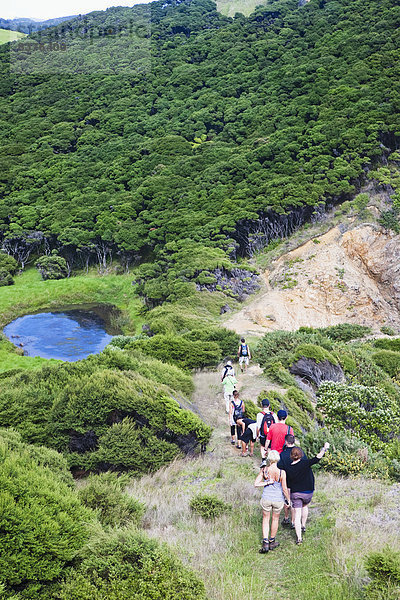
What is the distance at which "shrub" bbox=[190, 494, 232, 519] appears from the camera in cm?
708

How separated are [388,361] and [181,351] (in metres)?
9.03

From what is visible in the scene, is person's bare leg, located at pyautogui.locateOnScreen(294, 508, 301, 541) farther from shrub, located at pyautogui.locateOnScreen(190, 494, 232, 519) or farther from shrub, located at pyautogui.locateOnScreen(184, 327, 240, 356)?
shrub, located at pyautogui.locateOnScreen(184, 327, 240, 356)

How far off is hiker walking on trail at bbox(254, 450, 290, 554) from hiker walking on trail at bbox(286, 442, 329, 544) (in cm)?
13

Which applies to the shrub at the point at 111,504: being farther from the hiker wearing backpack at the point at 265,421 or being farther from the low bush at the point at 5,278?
the low bush at the point at 5,278

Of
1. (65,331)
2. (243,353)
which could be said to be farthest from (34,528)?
(65,331)

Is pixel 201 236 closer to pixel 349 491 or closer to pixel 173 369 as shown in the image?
pixel 173 369

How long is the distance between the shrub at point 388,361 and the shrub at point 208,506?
14.0 metres

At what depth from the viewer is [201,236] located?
149ft

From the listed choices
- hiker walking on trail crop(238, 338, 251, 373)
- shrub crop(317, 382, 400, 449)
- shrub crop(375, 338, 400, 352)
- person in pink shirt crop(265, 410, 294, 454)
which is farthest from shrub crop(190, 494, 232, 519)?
shrub crop(375, 338, 400, 352)

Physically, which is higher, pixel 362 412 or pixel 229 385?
pixel 229 385

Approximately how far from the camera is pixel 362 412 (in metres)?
13.0

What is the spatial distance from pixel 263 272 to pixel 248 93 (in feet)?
134

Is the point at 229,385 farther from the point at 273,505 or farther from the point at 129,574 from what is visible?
the point at 129,574

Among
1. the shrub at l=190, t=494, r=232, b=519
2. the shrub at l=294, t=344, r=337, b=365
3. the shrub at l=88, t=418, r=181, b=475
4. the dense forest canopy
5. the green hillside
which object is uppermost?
the green hillside
